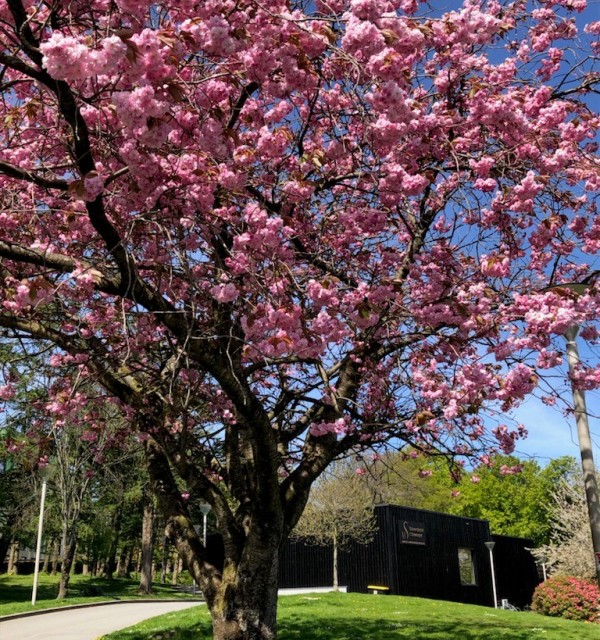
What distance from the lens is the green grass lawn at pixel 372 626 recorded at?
35.2ft

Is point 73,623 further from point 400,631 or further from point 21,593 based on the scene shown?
point 21,593

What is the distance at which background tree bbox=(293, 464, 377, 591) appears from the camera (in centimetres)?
2628

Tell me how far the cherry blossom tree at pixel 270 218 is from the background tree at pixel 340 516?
19.0 metres

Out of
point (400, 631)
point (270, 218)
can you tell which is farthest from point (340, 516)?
point (270, 218)

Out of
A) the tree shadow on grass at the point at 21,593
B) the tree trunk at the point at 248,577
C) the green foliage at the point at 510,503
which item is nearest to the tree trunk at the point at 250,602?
the tree trunk at the point at 248,577

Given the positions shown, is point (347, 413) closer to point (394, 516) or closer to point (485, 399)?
point (485, 399)

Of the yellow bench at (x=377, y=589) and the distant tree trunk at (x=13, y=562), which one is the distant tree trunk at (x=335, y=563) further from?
the distant tree trunk at (x=13, y=562)

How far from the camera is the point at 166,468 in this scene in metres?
7.38

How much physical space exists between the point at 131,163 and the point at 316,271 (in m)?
3.00

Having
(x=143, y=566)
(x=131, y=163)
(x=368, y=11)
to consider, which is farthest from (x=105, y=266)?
(x=143, y=566)

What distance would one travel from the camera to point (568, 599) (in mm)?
19859

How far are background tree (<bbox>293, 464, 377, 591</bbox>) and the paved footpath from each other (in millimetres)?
9188

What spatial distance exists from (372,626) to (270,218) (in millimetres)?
9947

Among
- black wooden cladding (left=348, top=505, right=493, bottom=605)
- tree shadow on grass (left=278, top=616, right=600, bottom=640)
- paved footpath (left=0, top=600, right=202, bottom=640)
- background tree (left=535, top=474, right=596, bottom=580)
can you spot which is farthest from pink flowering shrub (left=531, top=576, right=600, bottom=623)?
paved footpath (left=0, top=600, right=202, bottom=640)
